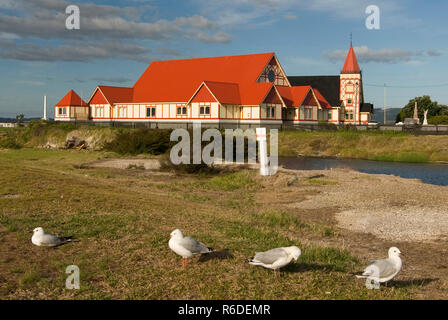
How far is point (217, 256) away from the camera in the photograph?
9.04 metres

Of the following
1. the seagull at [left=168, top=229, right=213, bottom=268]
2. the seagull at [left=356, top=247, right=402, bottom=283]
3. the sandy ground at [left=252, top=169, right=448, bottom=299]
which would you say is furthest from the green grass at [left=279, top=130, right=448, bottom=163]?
the seagull at [left=168, top=229, right=213, bottom=268]

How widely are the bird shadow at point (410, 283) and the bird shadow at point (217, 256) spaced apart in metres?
2.87

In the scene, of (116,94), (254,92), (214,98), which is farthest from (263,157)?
(116,94)

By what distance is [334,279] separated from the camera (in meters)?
8.05

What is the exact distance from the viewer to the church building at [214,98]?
5572cm

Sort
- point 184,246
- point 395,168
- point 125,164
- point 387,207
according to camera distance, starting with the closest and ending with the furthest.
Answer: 1. point 184,246
2. point 387,207
3. point 125,164
4. point 395,168

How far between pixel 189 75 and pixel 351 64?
26.4m

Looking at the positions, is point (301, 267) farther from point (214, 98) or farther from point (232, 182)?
point (214, 98)

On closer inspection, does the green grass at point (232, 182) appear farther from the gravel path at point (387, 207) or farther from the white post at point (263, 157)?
the gravel path at point (387, 207)

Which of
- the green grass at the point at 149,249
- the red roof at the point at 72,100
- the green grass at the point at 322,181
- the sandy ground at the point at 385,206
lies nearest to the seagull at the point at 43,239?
the green grass at the point at 149,249

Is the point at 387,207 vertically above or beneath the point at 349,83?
beneath

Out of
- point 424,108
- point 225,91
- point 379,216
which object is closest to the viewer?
point 379,216

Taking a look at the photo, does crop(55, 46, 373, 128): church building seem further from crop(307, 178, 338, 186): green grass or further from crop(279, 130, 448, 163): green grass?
crop(307, 178, 338, 186): green grass

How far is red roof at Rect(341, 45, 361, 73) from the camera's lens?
73.9 m
